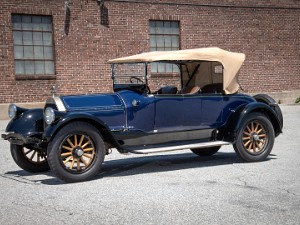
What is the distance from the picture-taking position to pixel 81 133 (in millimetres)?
7168

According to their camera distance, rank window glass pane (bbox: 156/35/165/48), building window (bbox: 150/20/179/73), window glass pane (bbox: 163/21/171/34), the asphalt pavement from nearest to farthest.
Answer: the asphalt pavement < building window (bbox: 150/20/179/73) < window glass pane (bbox: 156/35/165/48) < window glass pane (bbox: 163/21/171/34)

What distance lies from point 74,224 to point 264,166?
3.96 meters

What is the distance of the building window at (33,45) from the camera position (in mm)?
17375

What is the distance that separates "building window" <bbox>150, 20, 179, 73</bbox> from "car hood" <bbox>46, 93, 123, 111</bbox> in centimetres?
1201

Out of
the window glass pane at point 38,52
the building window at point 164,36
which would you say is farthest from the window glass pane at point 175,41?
the window glass pane at point 38,52

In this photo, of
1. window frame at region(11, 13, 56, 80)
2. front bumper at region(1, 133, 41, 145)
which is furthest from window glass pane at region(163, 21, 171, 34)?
front bumper at region(1, 133, 41, 145)

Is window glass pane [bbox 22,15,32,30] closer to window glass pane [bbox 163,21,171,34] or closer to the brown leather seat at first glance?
window glass pane [bbox 163,21,171,34]

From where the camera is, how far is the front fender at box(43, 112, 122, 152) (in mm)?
6992

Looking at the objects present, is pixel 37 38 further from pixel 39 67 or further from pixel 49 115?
pixel 49 115

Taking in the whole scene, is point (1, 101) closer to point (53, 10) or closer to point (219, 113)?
point (53, 10)

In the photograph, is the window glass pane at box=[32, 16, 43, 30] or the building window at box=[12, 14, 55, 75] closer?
the building window at box=[12, 14, 55, 75]

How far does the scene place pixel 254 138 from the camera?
855 centimetres

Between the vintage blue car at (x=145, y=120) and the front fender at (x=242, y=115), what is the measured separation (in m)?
0.02

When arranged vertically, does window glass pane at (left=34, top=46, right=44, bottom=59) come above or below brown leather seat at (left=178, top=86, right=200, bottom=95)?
above
